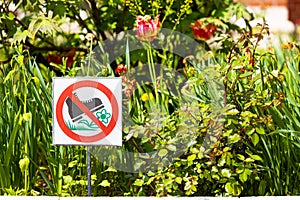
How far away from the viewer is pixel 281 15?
8508 millimetres

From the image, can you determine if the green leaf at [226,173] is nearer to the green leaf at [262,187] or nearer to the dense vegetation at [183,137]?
the dense vegetation at [183,137]

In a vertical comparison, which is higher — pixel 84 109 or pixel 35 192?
pixel 84 109

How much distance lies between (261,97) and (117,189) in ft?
2.60

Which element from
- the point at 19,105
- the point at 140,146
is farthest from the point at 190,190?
the point at 19,105

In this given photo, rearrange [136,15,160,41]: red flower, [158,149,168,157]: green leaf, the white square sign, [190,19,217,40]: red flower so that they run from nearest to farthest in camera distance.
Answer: the white square sign → [158,149,168,157]: green leaf → [136,15,160,41]: red flower → [190,19,217,40]: red flower

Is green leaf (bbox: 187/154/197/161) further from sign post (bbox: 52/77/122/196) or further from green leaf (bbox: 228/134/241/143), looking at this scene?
sign post (bbox: 52/77/122/196)

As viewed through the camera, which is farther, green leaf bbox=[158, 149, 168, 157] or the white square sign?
green leaf bbox=[158, 149, 168, 157]

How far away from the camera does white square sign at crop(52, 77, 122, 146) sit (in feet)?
8.42

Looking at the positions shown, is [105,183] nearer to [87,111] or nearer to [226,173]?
[87,111]

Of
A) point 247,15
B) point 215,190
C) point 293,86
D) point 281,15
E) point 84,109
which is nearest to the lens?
point 84,109

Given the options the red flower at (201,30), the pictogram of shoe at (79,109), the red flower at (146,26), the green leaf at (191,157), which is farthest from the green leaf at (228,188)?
the red flower at (201,30)

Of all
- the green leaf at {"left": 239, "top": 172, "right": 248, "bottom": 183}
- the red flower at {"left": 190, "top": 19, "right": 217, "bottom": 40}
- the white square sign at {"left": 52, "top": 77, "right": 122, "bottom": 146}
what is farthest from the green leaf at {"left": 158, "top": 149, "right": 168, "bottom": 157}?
the red flower at {"left": 190, "top": 19, "right": 217, "bottom": 40}

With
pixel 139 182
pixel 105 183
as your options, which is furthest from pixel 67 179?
pixel 139 182

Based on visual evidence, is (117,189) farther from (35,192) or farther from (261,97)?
(261,97)
